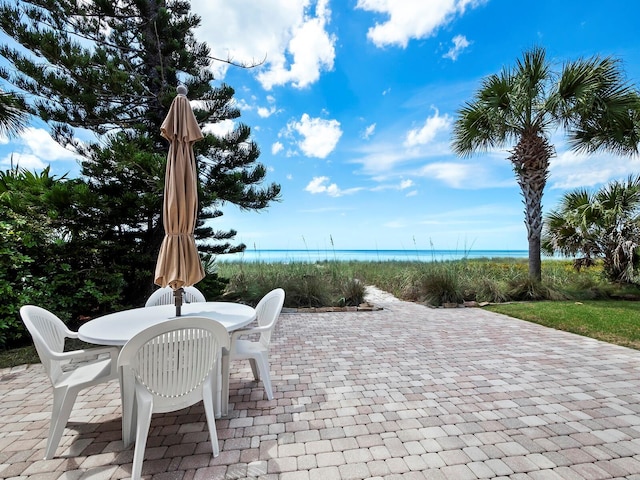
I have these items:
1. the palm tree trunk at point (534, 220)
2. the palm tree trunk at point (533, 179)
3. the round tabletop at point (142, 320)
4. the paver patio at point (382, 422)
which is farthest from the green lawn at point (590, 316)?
the round tabletop at point (142, 320)

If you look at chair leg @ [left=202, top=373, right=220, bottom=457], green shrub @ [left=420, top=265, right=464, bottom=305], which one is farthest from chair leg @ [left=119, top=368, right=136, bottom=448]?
green shrub @ [left=420, top=265, right=464, bottom=305]

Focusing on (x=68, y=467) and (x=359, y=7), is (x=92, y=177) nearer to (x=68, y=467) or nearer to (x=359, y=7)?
(x=68, y=467)

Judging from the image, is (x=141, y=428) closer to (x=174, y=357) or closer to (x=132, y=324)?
(x=174, y=357)

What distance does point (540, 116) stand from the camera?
673 cm

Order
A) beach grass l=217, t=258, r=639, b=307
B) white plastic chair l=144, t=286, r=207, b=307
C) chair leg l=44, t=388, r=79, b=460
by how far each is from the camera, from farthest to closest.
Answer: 1. beach grass l=217, t=258, r=639, b=307
2. white plastic chair l=144, t=286, r=207, b=307
3. chair leg l=44, t=388, r=79, b=460

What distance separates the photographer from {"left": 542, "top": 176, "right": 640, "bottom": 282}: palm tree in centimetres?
629

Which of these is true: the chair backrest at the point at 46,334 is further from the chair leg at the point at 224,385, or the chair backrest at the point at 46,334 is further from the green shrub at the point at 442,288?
the green shrub at the point at 442,288

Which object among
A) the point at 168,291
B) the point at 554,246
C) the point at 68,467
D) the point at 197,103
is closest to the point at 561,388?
the point at 68,467

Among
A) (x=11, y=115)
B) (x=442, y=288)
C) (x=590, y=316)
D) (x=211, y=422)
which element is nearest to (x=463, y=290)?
(x=442, y=288)

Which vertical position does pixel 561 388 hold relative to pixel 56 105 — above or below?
below

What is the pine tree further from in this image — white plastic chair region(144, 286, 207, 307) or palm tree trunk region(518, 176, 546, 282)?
palm tree trunk region(518, 176, 546, 282)

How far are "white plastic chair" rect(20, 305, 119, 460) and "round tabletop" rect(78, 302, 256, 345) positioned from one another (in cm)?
9

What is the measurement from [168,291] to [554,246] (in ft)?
27.8

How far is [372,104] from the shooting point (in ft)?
30.0
